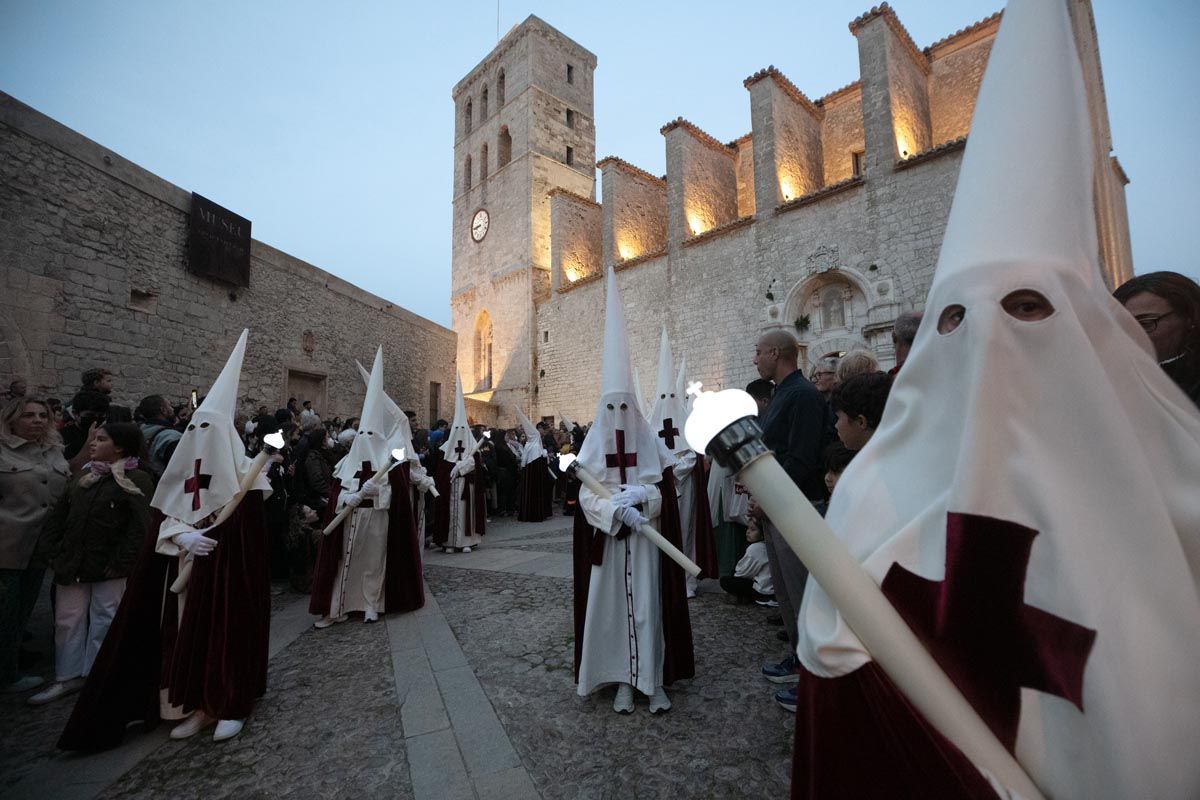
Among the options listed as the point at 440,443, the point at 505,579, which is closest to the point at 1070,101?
the point at 505,579

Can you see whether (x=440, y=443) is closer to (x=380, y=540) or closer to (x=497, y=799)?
(x=380, y=540)

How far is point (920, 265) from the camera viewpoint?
38.1 ft

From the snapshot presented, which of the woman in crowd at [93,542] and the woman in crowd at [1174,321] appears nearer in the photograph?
the woman in crowd at [1174,321]

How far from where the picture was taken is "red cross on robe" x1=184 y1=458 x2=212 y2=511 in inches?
120

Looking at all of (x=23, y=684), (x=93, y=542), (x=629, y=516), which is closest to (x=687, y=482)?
(x=629, y=516)

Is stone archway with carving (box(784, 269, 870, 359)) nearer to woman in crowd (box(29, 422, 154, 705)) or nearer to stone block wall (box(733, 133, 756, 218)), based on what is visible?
stone block wall (box(733, 133, 756, 218))

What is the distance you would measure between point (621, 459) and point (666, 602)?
915 mm

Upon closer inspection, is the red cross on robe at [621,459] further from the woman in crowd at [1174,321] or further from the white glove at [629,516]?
the woman in crowd at [1174,321]

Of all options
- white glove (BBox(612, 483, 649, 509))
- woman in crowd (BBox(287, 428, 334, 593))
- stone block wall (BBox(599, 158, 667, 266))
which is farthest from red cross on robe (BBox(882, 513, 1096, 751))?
stone block wall (BBox(599, 158, 667, 266))

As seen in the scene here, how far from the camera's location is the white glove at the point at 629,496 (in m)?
3.04

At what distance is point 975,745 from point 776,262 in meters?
14.6

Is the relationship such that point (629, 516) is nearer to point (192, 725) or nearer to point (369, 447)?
point (192, 725)

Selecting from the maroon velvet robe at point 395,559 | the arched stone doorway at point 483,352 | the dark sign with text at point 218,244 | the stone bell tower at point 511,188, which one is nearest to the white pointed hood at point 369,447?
the maroon velvet robe at point 395,559

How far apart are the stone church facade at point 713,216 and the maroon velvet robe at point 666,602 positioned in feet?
35.6
